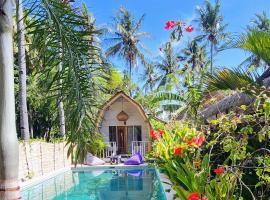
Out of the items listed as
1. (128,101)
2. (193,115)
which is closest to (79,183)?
(193,115)

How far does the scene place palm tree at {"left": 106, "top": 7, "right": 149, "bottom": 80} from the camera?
111ft

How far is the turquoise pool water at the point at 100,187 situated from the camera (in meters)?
11.5

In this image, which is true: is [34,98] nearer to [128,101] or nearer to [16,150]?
[128,101]

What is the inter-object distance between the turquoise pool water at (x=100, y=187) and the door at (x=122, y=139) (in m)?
5.08

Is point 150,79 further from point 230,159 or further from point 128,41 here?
point 230,159

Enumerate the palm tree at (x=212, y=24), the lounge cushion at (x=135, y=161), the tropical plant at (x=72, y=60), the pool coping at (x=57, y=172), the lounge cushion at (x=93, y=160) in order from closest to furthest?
the tropical plant at (x=72, y=60)
the pool coping at (x=57, y=172)
the lounge cushion at (x=135, y=161)
the lounge cushion at (x=93, y=160)
the palm tree at (x=212, y=24)

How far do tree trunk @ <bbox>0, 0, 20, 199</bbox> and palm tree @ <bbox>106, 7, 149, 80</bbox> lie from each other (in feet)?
99.2

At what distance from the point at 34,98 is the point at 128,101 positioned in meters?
6.77

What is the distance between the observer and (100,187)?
13547 millimetres

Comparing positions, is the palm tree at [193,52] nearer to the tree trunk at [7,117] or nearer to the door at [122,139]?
the door at [122,139]

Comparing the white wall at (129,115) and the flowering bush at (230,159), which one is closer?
the flowering bush at (230,159)

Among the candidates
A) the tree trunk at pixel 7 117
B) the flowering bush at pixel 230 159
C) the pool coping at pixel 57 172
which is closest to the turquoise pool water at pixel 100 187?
the pool coping at pixel 57 172

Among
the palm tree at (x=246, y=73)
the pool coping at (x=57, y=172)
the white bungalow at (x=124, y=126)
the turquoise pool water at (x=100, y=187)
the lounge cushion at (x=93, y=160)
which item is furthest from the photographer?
the white bungalow at (x=124, y=126)

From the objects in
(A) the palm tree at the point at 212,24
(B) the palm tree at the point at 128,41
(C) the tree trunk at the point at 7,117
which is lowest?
(C) the tree trunk at the point at 7,117
